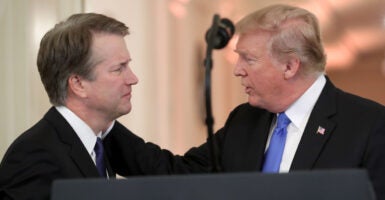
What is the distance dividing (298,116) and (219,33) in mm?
574

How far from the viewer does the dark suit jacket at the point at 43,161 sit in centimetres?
136

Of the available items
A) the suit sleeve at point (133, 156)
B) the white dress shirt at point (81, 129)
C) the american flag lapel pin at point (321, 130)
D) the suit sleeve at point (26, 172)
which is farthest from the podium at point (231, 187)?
the suit sleeve at point (133, 156)

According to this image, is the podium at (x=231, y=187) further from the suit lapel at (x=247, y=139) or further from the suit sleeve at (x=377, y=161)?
the suit lapel at (x=247, y=139)

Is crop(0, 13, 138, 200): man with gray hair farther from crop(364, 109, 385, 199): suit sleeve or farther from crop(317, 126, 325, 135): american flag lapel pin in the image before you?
crop(364, 109, 385, 199): suit sleeve

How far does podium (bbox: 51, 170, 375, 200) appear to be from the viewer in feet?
2.79

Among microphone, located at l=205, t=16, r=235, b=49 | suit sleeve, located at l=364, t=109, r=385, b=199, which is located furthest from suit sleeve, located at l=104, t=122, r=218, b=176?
microphone, located at l=205, t=16, r=235, b=49

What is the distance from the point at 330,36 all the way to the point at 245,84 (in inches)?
41.1

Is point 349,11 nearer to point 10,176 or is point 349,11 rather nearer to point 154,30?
point 154,30

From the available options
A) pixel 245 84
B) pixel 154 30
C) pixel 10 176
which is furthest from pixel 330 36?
pixel 10 176

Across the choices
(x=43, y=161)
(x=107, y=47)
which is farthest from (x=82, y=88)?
(x=43, y=161)

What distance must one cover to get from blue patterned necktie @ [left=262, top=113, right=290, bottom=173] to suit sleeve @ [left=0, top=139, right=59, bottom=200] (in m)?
0.56

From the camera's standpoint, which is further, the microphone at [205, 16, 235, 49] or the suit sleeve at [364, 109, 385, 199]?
the suit sleeve at [364, 109, 385, 199]

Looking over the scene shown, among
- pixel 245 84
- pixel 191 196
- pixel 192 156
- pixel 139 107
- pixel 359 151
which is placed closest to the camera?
Answer: pixel 191 196

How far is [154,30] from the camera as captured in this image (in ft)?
Answer: 9.44
